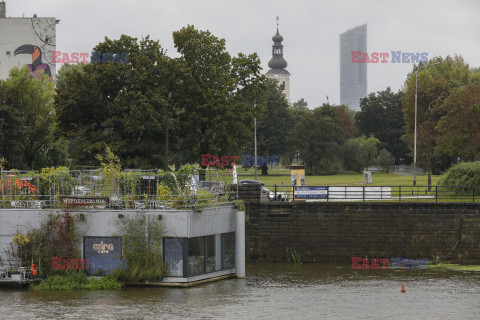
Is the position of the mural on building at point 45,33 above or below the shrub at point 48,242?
above

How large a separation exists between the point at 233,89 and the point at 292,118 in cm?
6287

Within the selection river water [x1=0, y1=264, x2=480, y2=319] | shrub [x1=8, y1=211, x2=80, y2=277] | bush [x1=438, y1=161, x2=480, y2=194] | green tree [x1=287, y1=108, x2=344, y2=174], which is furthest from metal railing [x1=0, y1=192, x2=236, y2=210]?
green tree [x1=287, y1=108, x2=344, y2=174]

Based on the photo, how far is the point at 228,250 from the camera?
3569 centimetres

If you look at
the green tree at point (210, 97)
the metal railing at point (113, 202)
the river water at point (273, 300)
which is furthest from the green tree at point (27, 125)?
the river water at point (273, 300)

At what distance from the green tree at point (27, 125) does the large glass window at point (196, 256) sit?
1380 inches

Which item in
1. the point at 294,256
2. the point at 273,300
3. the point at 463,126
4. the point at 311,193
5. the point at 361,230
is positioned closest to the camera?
the point at 273,300

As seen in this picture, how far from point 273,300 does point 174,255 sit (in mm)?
4373

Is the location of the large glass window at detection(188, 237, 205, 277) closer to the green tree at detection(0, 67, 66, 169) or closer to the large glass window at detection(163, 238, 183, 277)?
the large glass window at detection(163, 238, 183, 277)

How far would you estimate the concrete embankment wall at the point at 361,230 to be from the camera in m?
42.8

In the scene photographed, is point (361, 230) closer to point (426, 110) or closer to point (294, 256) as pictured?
point (294, 256)

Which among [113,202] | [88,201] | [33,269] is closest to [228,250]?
[113,202]

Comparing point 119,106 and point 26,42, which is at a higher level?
point 26,42

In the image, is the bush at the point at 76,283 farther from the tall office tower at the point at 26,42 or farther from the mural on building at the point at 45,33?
the mural on building at the point at 45,33

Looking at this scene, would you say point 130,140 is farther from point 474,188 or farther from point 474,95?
point 474,95
